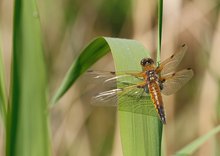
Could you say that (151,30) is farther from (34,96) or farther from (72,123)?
(34,96)

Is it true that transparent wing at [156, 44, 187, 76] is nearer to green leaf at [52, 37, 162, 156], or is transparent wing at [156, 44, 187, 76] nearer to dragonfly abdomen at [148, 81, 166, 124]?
dragonfly abdomen at [148, 81, 166, 124]

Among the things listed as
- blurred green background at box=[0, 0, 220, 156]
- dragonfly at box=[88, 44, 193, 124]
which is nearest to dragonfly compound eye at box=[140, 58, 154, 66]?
dragonfly at box=[88, 44, 193, 124]

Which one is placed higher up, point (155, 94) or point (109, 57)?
point (109, 57)

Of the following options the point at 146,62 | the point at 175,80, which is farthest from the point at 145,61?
the point at 175,80

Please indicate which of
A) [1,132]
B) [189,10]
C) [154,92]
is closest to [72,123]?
[1,132]

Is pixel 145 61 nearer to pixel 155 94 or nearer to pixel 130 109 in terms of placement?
pixel 155 94

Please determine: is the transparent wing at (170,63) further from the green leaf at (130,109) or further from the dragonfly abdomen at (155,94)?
the green leaf at (130,109)

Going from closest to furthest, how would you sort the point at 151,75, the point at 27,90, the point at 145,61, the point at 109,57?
the point at 27,90 < the point at 145,61 < the point at 151,75 < the point at 109,57
